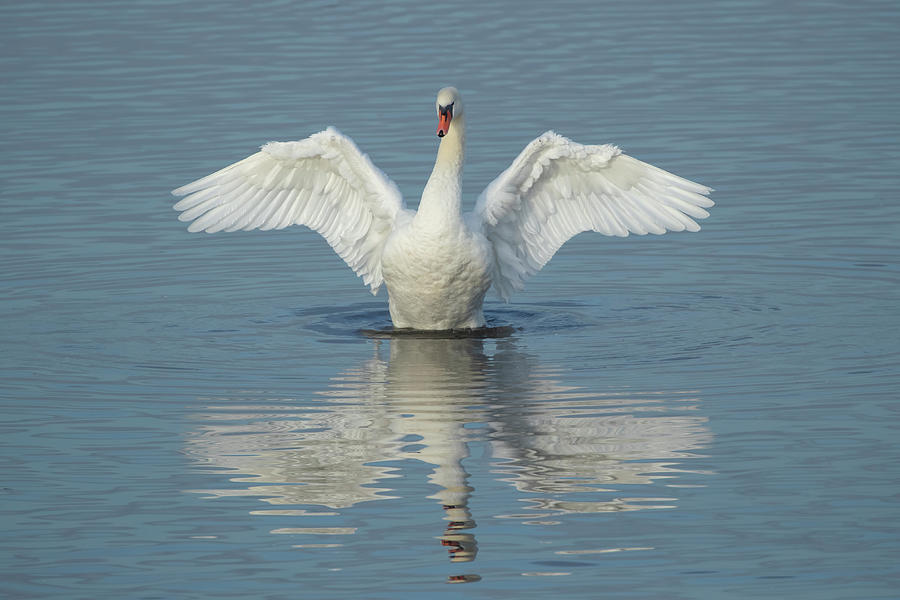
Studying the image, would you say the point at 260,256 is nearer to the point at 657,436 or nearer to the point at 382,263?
the point at 382,263

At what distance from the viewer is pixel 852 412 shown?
1070 centimetres

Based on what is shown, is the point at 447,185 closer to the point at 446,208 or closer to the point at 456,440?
the point at 446,208

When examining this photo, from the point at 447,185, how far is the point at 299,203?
182cm

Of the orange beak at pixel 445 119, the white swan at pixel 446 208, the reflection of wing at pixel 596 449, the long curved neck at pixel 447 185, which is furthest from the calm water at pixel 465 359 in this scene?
the orange beak at pixel 445 119

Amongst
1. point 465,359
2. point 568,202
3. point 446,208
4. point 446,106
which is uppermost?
point 446,106

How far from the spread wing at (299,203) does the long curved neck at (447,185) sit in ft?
2.35

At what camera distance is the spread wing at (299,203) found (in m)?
14.4

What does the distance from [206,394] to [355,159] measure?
306 cm

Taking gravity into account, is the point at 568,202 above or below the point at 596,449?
above

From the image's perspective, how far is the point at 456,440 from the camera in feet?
33.8

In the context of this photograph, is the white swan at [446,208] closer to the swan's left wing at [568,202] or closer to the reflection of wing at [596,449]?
the swan's left wing at [568,202]

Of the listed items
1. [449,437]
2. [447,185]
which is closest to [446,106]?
[447,185]

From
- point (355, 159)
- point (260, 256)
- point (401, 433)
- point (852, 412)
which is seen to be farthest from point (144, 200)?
point (852, 412)

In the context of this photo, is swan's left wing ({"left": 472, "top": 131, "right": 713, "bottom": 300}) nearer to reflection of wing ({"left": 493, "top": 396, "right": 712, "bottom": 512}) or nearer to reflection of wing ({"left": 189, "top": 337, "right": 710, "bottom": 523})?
reflection of wing ({"left": 189, "top": 337, "right": 710, "bottom": 523})
